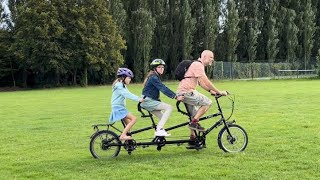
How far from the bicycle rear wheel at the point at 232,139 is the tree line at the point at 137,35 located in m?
47.2

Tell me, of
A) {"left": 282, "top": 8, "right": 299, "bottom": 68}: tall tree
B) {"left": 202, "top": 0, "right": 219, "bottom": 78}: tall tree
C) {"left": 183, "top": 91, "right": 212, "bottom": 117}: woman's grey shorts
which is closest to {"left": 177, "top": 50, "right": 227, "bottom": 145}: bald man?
{"left": 183, "top": 91, "right": 212, "bottom": 117}: woman's grey shorts

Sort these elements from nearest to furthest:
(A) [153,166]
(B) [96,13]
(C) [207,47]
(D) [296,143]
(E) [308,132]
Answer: (A) [153,166] → (D) [296,143] → (E) [308,132] → (B) [96,13] → (C) [207,47]

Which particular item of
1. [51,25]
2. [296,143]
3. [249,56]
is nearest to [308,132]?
[296,143]

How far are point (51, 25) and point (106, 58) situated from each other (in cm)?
829

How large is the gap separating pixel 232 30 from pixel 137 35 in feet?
49.0

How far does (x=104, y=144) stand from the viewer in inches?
365

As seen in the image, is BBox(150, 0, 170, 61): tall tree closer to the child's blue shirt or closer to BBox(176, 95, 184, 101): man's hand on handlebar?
the child's blue shirt

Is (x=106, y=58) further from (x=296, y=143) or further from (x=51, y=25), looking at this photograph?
(x=296, y=143)

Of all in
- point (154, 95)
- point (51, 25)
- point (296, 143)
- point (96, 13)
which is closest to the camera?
point (154, 95)

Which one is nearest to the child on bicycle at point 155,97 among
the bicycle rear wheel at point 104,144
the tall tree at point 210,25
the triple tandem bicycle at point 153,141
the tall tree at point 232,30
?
the triple tandem bicycle at point 153,141

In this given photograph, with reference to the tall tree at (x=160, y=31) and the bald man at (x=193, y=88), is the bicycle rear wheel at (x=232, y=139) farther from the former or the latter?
the tall tree at (x=160, y=31)

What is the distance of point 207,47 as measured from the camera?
2721 inches

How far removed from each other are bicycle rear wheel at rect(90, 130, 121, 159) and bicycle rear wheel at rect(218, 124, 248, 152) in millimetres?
2166

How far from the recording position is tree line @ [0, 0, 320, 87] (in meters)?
56.2
